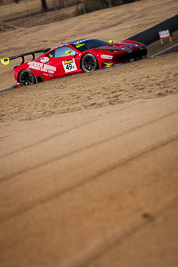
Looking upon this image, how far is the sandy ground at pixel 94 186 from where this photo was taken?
78.7 inches

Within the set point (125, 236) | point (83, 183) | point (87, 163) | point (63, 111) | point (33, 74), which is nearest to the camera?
point (125, 236)

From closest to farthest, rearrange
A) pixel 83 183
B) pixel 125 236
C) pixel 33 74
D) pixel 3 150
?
pixel 125 236 → pixel 83 183 → pixel 3 150 → pixel 33 74

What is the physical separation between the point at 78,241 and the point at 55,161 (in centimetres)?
148

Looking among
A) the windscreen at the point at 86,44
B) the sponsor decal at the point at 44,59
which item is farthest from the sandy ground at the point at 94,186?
the sponsor decal at the point at 44,59

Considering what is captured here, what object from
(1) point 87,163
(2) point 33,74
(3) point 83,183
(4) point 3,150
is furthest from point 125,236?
(2) point 33,74

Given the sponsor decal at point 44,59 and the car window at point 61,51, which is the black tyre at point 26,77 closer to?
the sponsor decal at point 44,59

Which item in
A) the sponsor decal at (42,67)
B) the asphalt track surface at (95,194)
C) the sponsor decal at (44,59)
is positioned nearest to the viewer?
the asphalt track surface at (95,194)

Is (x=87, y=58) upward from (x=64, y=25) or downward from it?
downward

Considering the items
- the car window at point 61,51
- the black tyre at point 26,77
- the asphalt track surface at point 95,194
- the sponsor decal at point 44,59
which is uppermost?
the car window at point 61,51

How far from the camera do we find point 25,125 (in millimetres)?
5523

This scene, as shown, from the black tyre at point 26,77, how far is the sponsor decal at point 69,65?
1.36 metres

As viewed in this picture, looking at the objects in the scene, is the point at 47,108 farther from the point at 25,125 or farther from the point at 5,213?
the point at 5,213

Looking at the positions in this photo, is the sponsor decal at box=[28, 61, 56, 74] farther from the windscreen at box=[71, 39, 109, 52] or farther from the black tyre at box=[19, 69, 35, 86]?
the windscreen at box=[71, 39, 109, 52]

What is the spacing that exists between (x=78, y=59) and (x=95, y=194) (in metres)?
9.07
